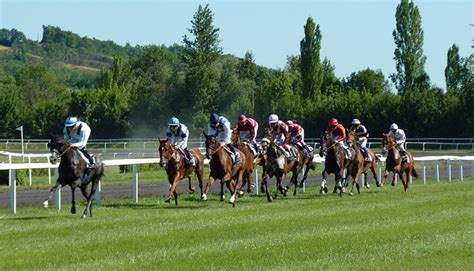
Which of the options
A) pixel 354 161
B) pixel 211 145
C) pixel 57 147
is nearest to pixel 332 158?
pixel 354 161

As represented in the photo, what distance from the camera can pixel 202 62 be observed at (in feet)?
313

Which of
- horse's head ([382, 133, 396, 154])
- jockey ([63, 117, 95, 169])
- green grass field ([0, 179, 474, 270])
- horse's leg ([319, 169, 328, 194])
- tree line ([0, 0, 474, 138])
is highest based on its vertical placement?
tree line ([0, 0, 474, 138])

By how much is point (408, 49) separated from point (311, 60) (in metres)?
9.05

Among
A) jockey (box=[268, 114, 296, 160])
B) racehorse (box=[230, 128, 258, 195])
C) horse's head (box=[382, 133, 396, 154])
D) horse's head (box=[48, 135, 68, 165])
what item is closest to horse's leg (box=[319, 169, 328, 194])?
jockey (box=[268, 114, 296, 160])

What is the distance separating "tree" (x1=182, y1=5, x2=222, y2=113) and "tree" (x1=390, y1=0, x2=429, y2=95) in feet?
53.8

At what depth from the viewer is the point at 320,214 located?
20.8 metres

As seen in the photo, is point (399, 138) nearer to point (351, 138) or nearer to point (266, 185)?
point (351, 138)

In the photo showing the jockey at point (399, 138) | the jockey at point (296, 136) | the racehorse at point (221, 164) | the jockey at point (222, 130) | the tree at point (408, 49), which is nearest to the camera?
the racehorse at point (221, 164)

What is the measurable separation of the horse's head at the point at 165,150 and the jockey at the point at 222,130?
1364 mm

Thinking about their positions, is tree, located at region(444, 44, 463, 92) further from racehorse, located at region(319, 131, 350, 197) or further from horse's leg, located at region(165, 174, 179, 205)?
horse's leg, located at region(165, 174, 179, 205)

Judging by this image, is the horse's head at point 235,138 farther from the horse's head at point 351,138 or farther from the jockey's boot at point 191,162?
the horse's head at point 351,138

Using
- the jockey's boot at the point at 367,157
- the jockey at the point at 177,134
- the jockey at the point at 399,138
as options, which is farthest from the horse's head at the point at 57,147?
the jockey at the point at 399,138

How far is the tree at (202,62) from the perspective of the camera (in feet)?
307

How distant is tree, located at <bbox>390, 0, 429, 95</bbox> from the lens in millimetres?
86938
